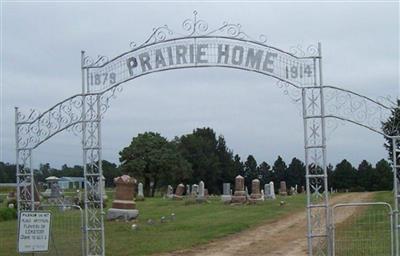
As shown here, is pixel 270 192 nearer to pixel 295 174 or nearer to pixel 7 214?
pixel 7 214

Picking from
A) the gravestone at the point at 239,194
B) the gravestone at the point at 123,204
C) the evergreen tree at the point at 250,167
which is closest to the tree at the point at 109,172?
the evergreen tree at the point at 250,167

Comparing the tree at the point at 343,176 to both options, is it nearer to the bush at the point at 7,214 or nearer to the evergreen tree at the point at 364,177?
the evergreen tree at the point at 364,177

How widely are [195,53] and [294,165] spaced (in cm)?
7700

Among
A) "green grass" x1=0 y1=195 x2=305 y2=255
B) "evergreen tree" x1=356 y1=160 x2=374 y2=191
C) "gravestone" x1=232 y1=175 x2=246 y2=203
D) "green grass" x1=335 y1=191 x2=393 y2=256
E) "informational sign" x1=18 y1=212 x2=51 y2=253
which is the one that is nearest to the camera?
"informational sign" x1=18 y1=212 x2=51 y2=253

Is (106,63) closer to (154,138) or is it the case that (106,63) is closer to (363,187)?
(154,138)

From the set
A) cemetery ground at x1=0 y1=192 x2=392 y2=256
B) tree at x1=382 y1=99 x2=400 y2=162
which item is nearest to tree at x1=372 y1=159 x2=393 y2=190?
cemetery ground at x1=0 y1=192 x2=392 y2=256

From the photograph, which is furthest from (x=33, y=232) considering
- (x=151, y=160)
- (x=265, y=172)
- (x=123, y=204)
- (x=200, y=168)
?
(x=265, y=172)

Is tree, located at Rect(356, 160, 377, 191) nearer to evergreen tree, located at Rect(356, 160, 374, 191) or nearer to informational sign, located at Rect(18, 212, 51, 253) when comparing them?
evergreen tree, located at Rect(356, 160, 374, 191)

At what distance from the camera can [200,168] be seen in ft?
264

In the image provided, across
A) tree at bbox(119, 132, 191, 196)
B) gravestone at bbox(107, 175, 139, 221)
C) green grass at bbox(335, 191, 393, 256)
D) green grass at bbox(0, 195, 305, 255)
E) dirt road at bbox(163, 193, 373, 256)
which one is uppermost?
→ tree at bbox(119, 132, 191, 196)

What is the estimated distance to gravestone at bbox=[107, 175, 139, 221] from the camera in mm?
27625

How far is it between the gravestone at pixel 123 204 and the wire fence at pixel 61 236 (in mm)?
1652

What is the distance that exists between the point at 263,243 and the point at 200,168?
61.3 meters

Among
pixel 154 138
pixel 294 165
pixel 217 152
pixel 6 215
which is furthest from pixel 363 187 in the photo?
pixel 6 215
